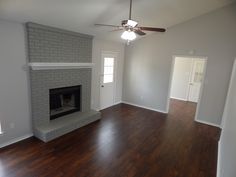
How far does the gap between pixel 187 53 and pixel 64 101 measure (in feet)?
13.6

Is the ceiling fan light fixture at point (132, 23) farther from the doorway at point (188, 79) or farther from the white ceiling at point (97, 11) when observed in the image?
the doorway at point (188, 79)

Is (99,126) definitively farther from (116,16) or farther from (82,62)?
(116,16)

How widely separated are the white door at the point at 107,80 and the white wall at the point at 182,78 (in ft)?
11.5

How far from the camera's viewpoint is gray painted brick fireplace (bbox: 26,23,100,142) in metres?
3.38

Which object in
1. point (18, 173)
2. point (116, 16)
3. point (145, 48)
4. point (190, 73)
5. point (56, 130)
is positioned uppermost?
point (116, 16)

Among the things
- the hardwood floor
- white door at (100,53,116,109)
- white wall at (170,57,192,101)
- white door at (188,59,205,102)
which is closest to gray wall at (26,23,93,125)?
the hardwood floor

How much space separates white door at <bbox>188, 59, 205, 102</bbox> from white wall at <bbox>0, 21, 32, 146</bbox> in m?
6.80

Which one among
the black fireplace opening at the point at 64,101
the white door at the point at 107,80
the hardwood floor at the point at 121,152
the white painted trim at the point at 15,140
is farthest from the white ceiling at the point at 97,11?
the hardwood floor at the point at 121,152

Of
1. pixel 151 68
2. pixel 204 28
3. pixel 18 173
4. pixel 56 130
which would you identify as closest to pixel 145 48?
pixel 151 68

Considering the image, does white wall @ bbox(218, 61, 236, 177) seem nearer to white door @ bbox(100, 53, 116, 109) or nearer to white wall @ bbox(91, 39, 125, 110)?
white wall @ bbox(91, 39, 125, 110)

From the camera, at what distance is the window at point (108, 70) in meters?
5.66

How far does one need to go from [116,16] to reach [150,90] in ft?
10.6

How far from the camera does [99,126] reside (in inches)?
173

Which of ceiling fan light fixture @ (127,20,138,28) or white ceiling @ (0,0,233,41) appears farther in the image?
white ceiling @ (0,0,233,41)
